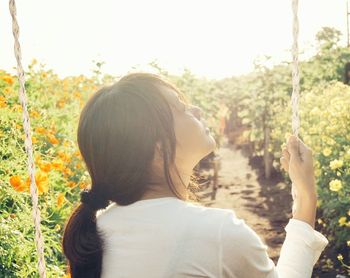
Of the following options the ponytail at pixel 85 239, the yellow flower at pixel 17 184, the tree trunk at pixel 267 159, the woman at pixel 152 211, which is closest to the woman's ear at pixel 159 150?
the woman at pixel 152 211

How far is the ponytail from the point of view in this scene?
104cm

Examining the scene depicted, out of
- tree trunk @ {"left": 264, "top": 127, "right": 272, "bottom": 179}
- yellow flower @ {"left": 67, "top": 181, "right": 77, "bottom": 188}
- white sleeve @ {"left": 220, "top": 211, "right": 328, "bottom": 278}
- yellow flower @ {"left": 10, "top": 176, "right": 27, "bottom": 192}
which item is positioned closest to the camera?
white sleeve @ {"left": 220, "top": 211, "right": 328, "bottom": 278}

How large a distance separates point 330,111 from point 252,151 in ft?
17.6

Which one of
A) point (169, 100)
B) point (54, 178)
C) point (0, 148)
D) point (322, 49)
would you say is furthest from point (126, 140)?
point (322, 49)

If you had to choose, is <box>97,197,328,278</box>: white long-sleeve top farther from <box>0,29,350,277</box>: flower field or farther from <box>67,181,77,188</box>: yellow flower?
<box>67,181,77,188</box>: yellow flower

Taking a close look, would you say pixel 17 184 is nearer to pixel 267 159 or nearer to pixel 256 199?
pixel 256 199

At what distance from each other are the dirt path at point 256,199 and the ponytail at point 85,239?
3.20 m

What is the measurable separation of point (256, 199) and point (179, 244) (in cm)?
521

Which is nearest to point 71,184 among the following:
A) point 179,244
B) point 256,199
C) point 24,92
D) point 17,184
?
point 17,184

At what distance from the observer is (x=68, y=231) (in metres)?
1.11

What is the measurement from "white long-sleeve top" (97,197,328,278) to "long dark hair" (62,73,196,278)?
0.04m

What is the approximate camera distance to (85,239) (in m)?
1.06

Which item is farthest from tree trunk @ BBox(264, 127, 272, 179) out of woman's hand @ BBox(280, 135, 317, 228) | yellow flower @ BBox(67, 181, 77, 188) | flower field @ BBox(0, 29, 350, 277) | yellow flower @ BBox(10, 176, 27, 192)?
woman's hand @ BBox(280, 135, 317, 228)

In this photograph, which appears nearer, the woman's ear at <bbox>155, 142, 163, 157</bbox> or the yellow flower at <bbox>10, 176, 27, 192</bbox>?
the woman's ear at <bbox>155, 142, 163, 157</bbox>
